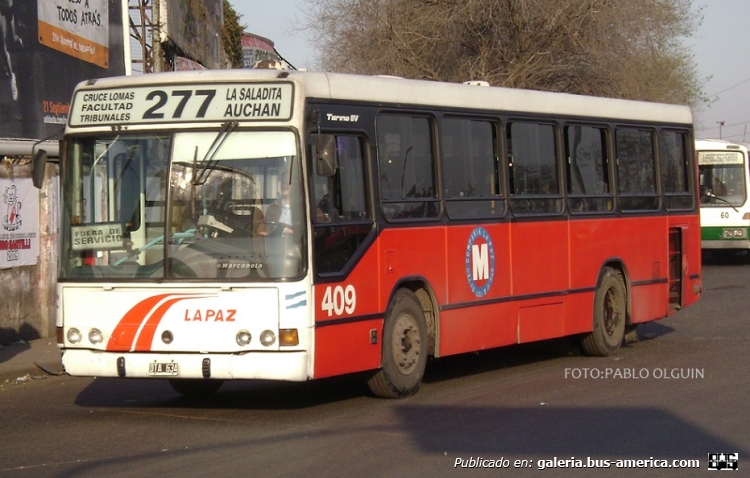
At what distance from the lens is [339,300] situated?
352 inches

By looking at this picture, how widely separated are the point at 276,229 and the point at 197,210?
0.68 metres

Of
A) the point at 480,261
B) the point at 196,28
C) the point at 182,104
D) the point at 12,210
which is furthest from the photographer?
the point at 196,28

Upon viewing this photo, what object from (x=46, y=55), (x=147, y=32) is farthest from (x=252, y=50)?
(x=46, y=55)

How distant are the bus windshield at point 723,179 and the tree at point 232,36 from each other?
13913mm

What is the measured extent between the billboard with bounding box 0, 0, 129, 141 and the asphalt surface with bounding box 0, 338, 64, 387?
2.98 meters

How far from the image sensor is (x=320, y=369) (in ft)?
28.4

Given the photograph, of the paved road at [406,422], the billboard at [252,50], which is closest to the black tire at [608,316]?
the paved road at [406,422]

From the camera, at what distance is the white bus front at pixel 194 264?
28.0 feet

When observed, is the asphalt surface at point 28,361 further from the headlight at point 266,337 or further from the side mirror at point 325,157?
the side mirror at point 325,157

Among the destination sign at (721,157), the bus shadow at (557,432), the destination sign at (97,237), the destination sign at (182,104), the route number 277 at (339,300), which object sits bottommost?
the bus shadow at (557,432)

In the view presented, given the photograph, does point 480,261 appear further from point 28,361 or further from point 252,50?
point 252,50

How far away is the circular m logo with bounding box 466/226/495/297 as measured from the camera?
35.4 ft

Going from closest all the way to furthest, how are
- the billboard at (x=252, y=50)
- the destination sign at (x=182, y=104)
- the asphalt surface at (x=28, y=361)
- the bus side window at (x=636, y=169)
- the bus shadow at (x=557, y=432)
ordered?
the bus shadow at (x=557, y=432) → the destination sign at (x=182, y=104) → the asphalt surface at (x=28, y=361) → the bus side window at (x=636, y=169) → the billboard at (x=252, y=50)

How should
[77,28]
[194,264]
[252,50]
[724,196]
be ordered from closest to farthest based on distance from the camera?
[194,264] → [77,28] → [724,196] → [252,50]
